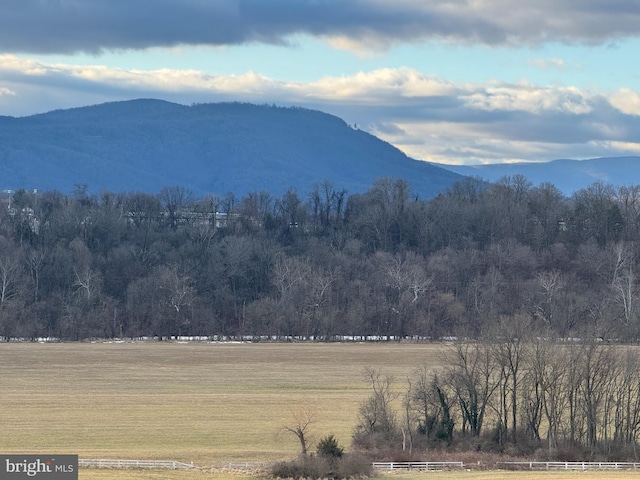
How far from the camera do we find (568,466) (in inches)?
1946

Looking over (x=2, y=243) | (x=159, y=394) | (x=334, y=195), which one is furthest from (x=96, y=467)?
(x=334, y=195)

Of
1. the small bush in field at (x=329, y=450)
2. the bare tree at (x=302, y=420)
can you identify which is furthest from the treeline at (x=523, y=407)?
the small bush in field at (x=329, y=450)

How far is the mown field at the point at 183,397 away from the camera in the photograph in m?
50.5

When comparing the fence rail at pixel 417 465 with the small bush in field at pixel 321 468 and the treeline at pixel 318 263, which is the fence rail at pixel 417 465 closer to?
the small bush in field at pixel 321 468

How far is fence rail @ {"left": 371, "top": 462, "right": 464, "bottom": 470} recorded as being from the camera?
47.3 m

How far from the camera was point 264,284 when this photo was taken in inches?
5212

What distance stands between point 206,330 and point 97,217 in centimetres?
3818

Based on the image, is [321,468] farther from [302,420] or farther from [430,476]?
[302,420]

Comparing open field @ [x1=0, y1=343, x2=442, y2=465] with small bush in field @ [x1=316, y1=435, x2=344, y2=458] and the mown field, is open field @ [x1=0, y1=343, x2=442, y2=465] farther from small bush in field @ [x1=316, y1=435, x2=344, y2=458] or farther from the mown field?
small bush in field @ [x1=316, y1=435, x2=344, y2=458]

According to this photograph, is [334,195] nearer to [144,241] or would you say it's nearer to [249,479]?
[144,241]

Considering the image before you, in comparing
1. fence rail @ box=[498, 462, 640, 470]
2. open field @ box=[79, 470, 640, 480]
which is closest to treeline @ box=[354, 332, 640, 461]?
fence rail @ box=[498, 462, 640, 470]

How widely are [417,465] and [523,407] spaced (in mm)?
11103

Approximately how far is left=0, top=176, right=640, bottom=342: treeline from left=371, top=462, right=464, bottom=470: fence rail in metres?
45.9

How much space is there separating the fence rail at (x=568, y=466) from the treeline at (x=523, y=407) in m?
2.01
